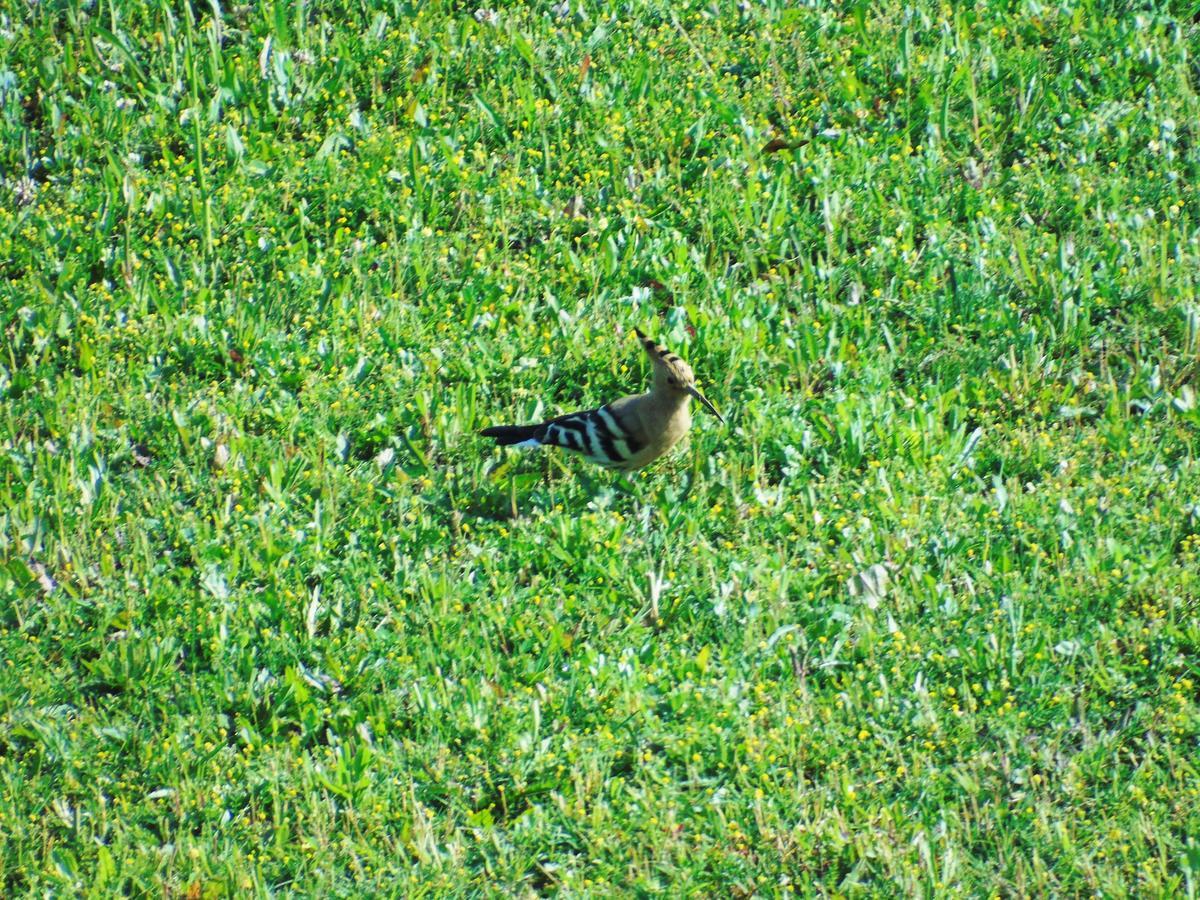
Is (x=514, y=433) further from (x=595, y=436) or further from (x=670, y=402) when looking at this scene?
(x=670, y=402)

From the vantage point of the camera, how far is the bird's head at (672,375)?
6.64 m

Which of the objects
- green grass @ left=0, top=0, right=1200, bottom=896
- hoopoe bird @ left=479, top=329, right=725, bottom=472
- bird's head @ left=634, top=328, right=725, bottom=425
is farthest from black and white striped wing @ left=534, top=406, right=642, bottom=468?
bird's head @ left=634, top=328, right=725, bottom=425

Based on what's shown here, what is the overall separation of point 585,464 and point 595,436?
309 millimetres

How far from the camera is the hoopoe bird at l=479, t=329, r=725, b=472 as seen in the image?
6457 millimetres

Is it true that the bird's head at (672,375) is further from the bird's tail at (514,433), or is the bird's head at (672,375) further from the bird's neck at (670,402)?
the bird's tail at (514,433)

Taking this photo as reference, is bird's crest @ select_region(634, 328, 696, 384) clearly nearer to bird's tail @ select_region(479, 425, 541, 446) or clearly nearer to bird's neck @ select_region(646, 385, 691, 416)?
bird's neck @ select_region(646, 385, 691, 416)

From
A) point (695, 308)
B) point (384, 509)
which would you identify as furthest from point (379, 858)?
point (695, 308)

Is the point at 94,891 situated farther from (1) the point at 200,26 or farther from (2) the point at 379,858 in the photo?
(1) the point at 200,26

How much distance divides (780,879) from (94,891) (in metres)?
2.33

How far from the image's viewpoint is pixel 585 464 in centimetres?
681

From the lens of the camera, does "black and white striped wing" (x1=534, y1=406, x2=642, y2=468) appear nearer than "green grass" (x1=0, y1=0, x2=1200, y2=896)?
No

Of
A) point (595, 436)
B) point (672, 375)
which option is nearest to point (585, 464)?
point (595, 436)

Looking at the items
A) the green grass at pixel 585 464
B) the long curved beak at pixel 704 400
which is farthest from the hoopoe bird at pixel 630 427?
the green grass at pixel 585 464

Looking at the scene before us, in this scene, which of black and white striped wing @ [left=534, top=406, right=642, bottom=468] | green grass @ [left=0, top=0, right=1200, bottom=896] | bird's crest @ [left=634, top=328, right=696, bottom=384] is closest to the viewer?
green grass @ [left=0, top=0, right=1200, bottom=896]
